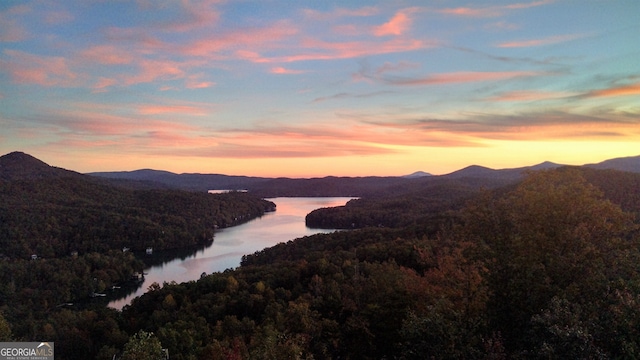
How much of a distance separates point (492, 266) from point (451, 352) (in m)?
3.80

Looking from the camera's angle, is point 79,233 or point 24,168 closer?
point 79,233

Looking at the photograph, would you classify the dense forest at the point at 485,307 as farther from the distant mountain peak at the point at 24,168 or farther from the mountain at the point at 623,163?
the distant mountain peak at the point at 24,168

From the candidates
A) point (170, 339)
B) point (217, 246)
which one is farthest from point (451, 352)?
point (217, 246)

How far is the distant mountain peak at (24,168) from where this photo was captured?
173 metres

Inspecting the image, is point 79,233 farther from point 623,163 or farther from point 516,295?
point 623,163

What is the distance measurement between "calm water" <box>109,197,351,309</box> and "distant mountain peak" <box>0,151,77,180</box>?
108331mm

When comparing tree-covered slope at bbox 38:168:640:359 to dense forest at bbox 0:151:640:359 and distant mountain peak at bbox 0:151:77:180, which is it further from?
distant mountain peak at bbox 0:151:77:180

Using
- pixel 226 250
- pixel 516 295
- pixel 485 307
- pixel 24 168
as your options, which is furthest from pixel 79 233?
pixel 24 168

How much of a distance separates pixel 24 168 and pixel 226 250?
150 m

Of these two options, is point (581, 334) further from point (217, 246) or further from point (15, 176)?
point (15, 176)

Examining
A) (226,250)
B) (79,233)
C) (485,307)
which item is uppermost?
(485,307)

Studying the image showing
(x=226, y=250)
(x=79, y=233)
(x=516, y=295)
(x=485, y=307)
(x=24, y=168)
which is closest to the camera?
(x=516, y=295)

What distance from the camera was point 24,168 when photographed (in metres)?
182

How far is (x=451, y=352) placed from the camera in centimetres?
905
